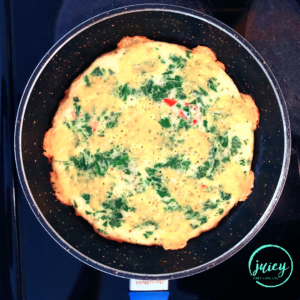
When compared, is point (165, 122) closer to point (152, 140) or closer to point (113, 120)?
point (152, 140)

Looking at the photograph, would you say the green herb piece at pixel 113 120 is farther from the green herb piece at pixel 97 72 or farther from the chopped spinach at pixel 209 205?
the chopped spinach at pixel 209 205

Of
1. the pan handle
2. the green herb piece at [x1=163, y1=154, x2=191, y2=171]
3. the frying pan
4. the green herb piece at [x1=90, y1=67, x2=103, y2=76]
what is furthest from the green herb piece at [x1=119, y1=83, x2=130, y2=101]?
the pan handle

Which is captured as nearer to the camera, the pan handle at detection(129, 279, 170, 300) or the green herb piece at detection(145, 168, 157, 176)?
the green herb piece at detection(145, 168, 157, 176)

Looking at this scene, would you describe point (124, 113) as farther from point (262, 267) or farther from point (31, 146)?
point (262, 267)

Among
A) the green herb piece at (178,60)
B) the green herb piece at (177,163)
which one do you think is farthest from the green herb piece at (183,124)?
the green herb piece at (178,60)

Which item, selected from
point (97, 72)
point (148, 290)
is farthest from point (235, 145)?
point (148, 290)

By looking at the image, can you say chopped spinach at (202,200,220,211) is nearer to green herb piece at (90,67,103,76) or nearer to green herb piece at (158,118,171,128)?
green herb piece at (158,118,171,128)

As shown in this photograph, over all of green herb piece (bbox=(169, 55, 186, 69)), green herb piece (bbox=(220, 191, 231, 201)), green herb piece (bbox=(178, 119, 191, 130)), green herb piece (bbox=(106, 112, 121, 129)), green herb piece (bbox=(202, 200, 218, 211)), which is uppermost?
green herb piece (bbox=(169, 55, 186, 69))
